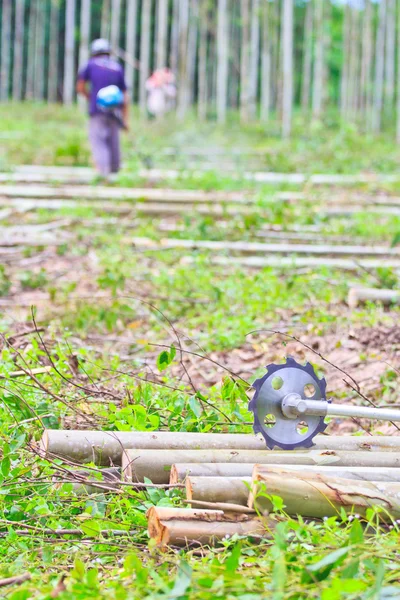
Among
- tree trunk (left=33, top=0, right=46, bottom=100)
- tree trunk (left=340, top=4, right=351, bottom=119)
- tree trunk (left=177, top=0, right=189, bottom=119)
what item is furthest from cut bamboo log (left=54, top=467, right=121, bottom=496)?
tree trunk (left=33, top=0, right=46, bottom=100)

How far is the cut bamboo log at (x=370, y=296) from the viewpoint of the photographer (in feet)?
23.7

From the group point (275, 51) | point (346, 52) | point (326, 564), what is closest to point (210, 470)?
point (326, 564)

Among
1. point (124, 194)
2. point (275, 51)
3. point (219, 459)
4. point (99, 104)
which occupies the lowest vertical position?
point (219, 459)

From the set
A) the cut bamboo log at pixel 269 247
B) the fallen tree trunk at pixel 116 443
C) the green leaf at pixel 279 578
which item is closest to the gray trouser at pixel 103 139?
the cut bamboo log at pixel 269 247

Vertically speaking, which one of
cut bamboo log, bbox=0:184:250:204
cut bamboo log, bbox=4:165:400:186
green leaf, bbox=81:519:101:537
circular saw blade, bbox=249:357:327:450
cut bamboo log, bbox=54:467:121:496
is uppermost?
cut bamboo log, bbox=4:165:400:186

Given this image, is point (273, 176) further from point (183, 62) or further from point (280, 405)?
point (183, 62)

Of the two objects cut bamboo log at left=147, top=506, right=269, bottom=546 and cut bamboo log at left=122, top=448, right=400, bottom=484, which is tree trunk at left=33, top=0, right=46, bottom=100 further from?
cut bamboo log at left=147, top=506, right=269, bottom=546

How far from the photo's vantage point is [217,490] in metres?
3.38

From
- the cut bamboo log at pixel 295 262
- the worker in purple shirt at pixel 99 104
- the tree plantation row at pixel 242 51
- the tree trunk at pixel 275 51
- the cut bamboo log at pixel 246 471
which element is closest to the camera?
the cut bamboo log at pixel 246 471

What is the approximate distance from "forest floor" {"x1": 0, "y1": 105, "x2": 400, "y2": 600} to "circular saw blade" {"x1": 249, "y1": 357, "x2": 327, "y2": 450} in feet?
0.54

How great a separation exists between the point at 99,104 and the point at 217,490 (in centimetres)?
1089

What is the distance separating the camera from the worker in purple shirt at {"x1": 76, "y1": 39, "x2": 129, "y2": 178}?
13.7m

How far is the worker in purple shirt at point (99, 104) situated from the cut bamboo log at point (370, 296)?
7.10 meters

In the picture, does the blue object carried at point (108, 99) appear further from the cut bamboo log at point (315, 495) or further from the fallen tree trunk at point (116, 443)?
the cut bamboo log at point (315, 495)
